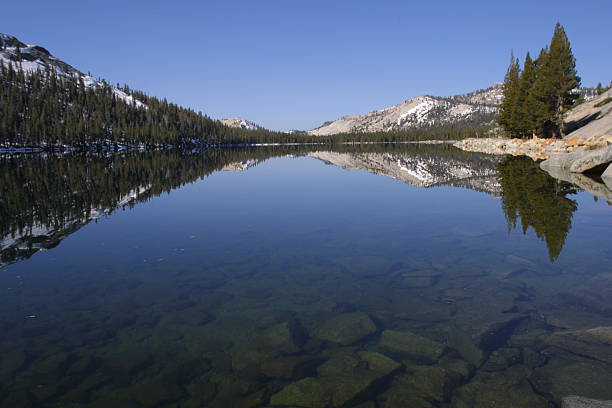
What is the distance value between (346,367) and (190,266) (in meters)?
6.48

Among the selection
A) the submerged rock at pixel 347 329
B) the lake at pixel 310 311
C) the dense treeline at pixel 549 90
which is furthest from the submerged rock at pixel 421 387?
the dense treeline at pixel 549 90

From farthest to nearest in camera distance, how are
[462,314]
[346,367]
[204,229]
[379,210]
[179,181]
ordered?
1. [179,181]
2. [379,210]
3. [204,229]
4. [462,314]
5. [346,367]

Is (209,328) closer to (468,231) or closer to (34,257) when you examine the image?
(34,257)

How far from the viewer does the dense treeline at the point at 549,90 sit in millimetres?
55562

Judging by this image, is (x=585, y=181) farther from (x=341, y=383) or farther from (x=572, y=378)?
(x=341, y=383)

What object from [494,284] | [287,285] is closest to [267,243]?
[287,285]

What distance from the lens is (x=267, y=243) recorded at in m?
13.6

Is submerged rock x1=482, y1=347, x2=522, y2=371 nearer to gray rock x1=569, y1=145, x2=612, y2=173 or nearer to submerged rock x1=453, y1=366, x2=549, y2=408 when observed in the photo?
submerged rock x1=453, y1=366, x2=549, y2=408

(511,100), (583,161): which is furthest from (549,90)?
(583,161)

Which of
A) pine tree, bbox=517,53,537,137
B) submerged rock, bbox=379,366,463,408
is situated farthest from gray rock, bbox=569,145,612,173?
pine tree, bbox=517,53,537,137

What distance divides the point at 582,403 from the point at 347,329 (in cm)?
363

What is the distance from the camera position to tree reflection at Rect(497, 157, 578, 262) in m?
13.4

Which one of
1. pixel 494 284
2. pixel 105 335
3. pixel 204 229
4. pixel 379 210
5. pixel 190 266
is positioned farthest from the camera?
pixel 379 210

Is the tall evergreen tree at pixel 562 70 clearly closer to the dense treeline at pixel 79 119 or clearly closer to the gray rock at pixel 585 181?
the gray rock at pixel 585 181
